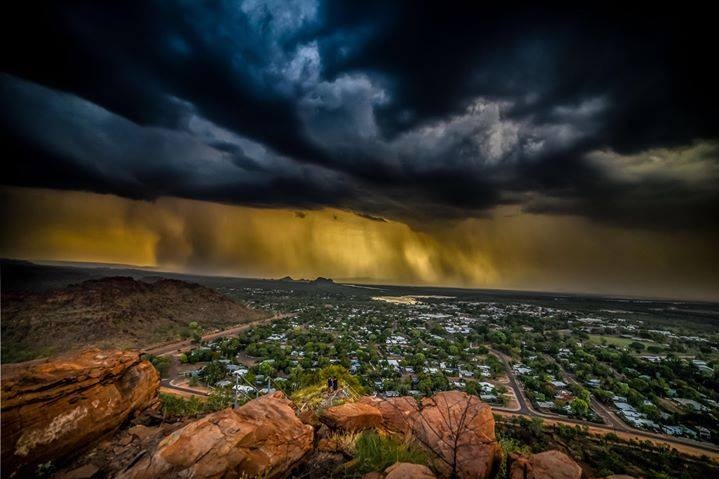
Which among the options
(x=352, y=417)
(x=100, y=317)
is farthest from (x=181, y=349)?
(x=352, y=417)

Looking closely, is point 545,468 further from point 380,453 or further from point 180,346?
point 180,346

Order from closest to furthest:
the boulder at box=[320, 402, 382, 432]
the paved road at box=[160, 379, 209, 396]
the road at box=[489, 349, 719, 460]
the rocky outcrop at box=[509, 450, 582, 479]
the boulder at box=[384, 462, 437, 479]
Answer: the boulder at box=[384, 462, 437, 479] → the rocky outcrop at box=[509, 450, 582, 479] → the boulder at box=[320, 402, 382, 432] → the road at box=[489, 349, 719, 460] → the paved road at box=[160, 379, 209, 396]

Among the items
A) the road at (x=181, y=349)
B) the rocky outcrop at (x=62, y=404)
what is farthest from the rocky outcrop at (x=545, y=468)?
the road at (x=181, y=349)

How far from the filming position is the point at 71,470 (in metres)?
6.61

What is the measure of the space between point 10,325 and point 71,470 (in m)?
59.9

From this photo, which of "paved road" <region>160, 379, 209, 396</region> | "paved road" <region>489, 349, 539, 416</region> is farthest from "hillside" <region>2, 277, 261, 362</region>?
"paved road" <region>489, 349, 539, 416</region>

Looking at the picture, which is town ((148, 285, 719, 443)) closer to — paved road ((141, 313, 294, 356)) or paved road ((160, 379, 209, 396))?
paved road ((160, 379, 209, 396))

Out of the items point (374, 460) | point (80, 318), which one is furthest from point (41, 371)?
point (80, 318)

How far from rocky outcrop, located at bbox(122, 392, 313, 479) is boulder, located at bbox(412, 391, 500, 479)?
296 centimetres

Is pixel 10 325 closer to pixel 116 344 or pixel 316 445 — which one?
pixel 116 344

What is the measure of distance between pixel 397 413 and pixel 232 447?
4.80m

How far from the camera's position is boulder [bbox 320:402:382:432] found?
7.96 m

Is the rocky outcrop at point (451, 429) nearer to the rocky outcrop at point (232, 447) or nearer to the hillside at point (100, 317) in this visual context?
the rocky outcrop at point (232, 447)

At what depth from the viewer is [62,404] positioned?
744cm
